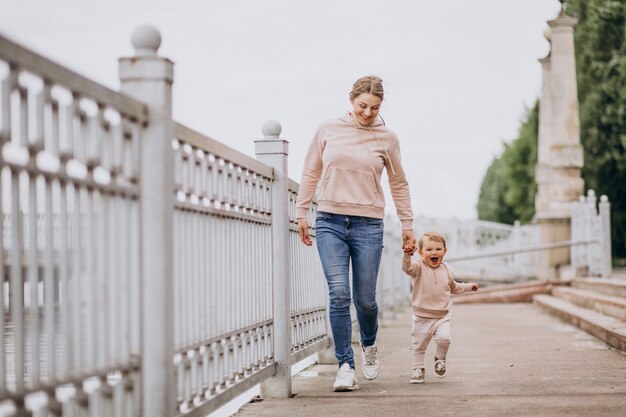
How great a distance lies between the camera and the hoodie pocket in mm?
7125

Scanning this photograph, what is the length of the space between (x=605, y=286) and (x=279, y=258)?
10888 millimetres

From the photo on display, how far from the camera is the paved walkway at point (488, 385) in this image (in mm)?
6324

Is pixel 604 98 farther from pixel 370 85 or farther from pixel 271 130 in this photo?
pixel 370 85

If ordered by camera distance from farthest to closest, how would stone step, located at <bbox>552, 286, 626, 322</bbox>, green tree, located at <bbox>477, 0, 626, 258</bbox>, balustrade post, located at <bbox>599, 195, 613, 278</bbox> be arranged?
1. green tree, located at <bbox>477, 0, 626, 258</bbox>
2. balustrade post, located at <bbox>599, 195, 613, 278</bbox>
3. stone step, located at <bbox>552, 286, 626, 322</bbox>

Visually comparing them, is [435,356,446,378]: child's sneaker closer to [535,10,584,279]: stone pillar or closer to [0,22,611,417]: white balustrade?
[0,22,611,417]: white balustrade

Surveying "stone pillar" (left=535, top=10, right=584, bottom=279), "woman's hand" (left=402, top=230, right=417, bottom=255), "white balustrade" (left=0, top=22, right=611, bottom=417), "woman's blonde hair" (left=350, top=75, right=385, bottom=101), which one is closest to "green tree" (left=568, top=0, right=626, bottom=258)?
"stone pillar" (left=535, top=10, right=584, bottom=279)

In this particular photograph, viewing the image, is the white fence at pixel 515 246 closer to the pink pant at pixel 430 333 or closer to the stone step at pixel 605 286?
the stone step at pixel 605 286

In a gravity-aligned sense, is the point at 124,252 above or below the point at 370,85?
below

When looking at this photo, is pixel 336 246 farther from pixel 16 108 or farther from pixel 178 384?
pixel 16 108

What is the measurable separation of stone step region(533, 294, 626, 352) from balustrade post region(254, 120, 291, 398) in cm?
390

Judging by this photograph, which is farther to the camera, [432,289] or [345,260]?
[432,289]

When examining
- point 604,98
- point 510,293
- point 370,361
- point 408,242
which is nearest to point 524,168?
point 604,98

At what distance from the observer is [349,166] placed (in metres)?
7.14

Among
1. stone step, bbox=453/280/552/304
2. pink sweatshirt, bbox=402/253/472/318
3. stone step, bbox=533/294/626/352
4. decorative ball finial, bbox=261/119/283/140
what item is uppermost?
decorative ball finial, bbox=261/119/283/140
